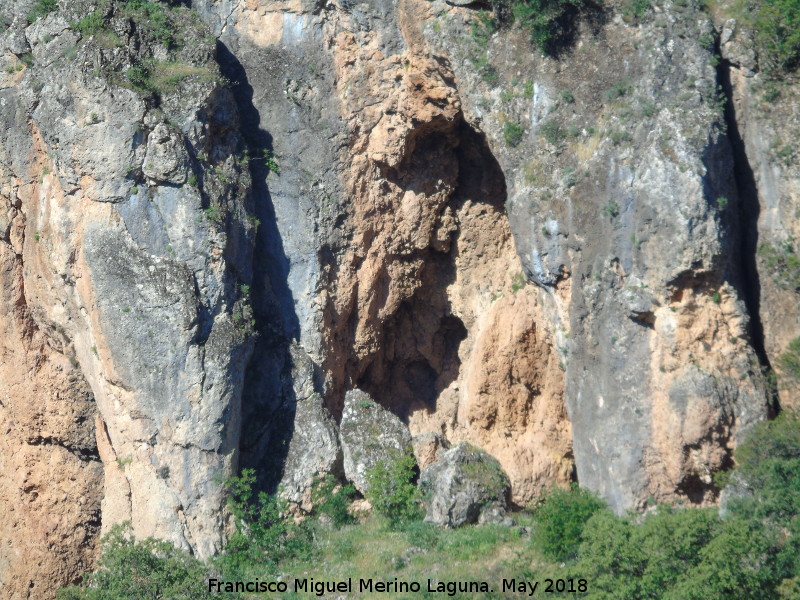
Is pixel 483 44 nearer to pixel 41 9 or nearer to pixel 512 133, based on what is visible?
pixel 512 133

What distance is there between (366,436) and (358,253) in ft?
10.8

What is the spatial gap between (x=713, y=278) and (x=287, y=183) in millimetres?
7520

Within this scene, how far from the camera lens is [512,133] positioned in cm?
1841

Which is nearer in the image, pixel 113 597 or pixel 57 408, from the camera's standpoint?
pixel 113 597

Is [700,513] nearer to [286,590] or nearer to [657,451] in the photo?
[657,451]

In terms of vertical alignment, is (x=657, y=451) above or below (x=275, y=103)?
below

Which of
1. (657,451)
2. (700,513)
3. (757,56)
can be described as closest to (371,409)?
(657,451)

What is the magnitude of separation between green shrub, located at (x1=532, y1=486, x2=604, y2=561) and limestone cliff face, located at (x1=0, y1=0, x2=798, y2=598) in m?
0.48

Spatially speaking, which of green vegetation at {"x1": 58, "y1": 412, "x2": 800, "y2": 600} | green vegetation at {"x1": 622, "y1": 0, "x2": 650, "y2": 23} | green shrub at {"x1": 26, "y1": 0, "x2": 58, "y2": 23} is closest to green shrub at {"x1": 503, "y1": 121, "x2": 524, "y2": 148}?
green vegetation at {"x1": 622, "y1": 0, "x2": 650, "y2": 23}

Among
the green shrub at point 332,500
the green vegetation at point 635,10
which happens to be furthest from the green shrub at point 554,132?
the green shrub at point 332,500

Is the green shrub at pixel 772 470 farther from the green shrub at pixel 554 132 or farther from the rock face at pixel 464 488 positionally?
the green shrub at pixel 554 132

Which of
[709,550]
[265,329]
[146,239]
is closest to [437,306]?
[265,329]

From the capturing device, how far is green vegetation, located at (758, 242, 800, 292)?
56.2ft

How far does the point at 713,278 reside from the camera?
671 inches
